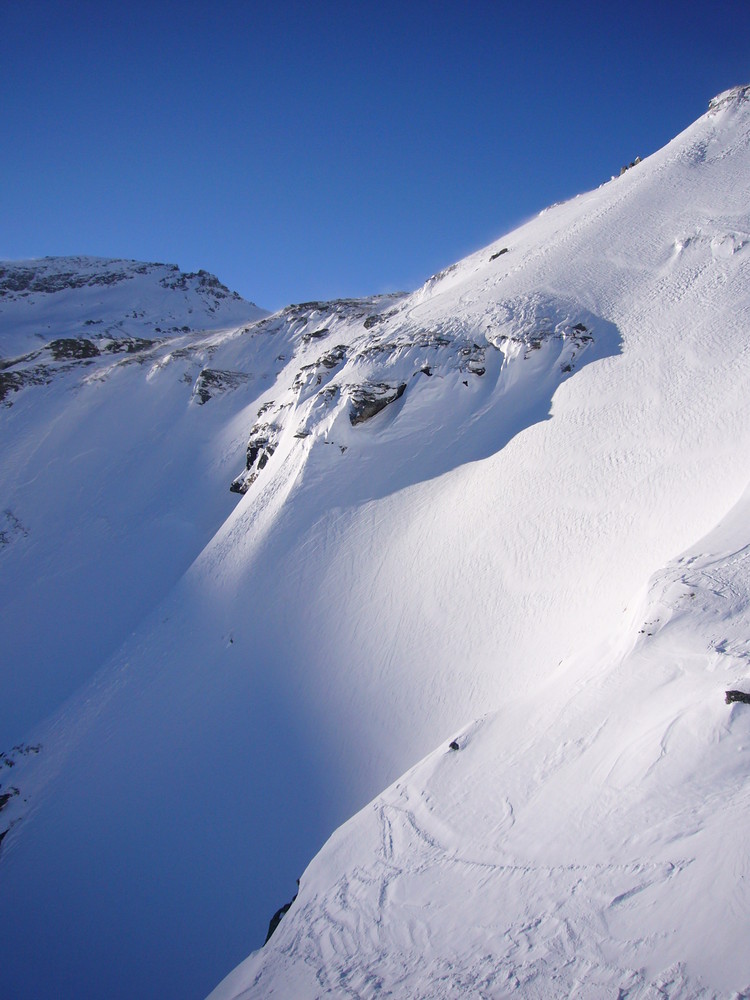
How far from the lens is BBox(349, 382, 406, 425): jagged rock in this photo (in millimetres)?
23859

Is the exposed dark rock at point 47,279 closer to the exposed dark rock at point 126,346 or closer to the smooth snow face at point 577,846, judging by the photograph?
the exposed dark rock at point 126,346

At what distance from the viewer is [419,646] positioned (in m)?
15.5

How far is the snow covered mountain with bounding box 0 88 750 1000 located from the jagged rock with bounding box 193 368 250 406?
476mm

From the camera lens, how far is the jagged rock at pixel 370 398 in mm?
23859

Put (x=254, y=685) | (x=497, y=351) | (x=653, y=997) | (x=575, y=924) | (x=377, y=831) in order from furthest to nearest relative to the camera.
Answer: (x=497, y=351), (x=254, y=685), (x=377, y=831), (x=575, y=924), (x=653, y=997)

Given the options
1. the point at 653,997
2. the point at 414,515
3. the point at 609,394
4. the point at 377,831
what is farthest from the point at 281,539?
the point at 653,997

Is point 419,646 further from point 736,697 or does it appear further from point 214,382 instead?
point 214,382

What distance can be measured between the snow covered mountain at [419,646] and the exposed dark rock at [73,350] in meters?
6.08

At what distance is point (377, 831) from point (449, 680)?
5214 millimetres

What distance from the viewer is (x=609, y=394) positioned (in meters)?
19.2

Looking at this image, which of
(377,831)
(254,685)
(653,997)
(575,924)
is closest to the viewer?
(653,997)

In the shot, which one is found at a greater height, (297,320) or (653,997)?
(297,320)

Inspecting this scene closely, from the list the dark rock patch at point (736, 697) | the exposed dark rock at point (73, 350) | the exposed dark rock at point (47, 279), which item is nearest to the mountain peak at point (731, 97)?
the dark rock patch at point (736, 697)

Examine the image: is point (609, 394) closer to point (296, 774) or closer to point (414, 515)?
point (414, 515)
